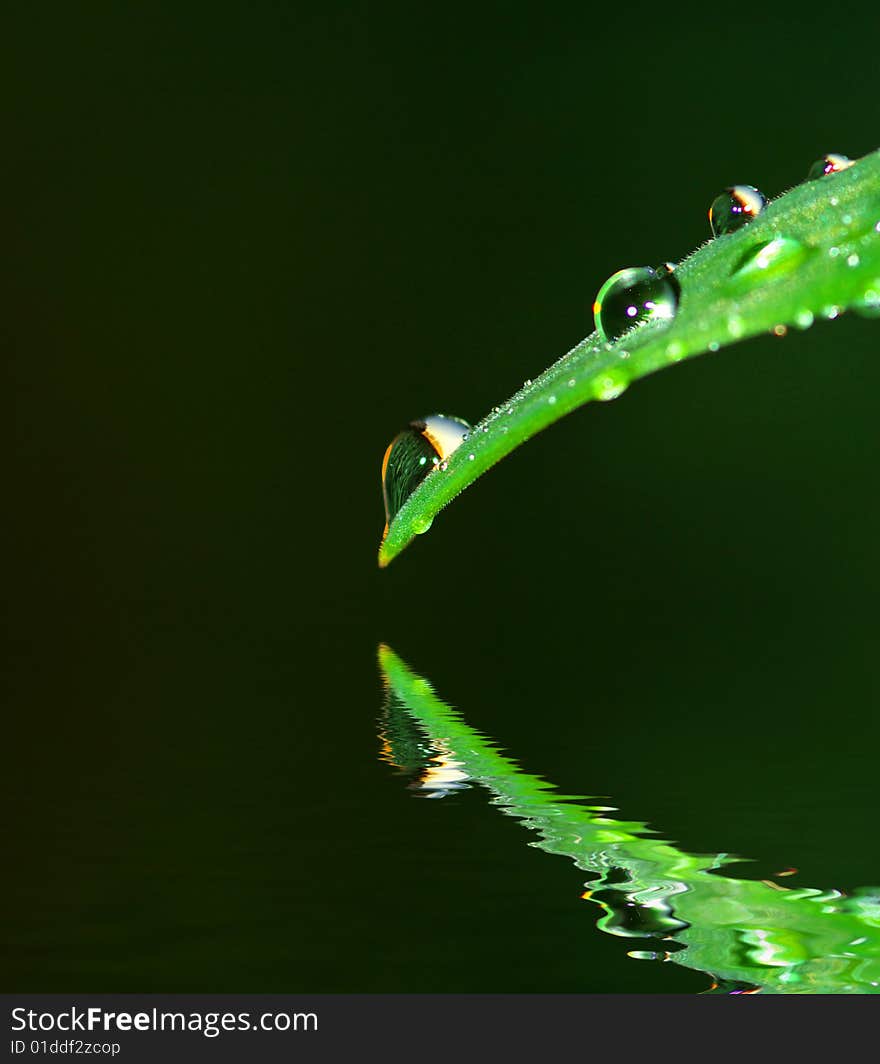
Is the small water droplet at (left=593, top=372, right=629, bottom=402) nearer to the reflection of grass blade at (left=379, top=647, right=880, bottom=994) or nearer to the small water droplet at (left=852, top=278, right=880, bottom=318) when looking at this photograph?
the small water droplet at (left=852, top=278, right=880, bottom=318)

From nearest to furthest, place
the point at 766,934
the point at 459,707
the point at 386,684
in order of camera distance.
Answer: the point at 766,934 < the point at 459,707 < the point at 386,684

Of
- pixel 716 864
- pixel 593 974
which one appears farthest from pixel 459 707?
pixel 593 974

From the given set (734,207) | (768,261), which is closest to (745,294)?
(768,261)

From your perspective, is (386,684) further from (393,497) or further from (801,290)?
(801,290)

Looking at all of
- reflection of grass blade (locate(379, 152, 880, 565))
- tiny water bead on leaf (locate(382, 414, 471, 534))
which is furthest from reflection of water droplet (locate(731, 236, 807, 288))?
tiny water bead on leaf (locate(382, 414, 471, 534))

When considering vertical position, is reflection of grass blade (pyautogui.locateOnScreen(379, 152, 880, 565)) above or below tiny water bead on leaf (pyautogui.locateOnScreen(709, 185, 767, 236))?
below
